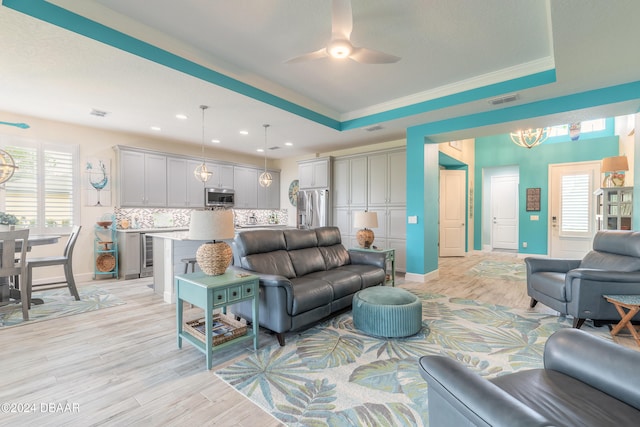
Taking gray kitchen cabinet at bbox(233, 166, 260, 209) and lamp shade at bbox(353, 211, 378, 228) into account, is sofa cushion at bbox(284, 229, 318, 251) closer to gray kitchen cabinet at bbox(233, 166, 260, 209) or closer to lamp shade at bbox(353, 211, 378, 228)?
lamp shade at bbox(353, 211, 378, 228)

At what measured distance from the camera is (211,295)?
7.39 ft

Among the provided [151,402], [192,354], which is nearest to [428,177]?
[192,354]

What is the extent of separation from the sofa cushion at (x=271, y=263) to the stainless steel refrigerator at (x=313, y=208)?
10.7 feet

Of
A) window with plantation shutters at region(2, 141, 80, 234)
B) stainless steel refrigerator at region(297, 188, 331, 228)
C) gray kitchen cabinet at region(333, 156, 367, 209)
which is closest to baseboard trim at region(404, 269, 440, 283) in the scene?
gray kitchen cabinet at region(333, 156, 367, 209)

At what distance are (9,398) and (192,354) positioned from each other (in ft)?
3.68

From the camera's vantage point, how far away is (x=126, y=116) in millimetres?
4535

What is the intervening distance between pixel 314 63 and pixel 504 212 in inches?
319

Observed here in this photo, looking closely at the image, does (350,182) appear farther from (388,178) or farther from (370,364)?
(370,364)

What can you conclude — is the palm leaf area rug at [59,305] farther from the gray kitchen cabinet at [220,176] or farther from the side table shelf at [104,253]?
the gray kitchen cabinet at [220,176]

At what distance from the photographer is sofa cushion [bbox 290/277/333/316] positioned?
8.72 feet

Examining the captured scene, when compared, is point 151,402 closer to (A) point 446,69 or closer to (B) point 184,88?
(B) point 184,88

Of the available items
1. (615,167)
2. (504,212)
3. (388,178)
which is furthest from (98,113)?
(504,212)

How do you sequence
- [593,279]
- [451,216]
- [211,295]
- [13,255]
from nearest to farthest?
[211,295] → [593,279] → [13,255] → [451,216]

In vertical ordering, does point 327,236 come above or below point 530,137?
below
